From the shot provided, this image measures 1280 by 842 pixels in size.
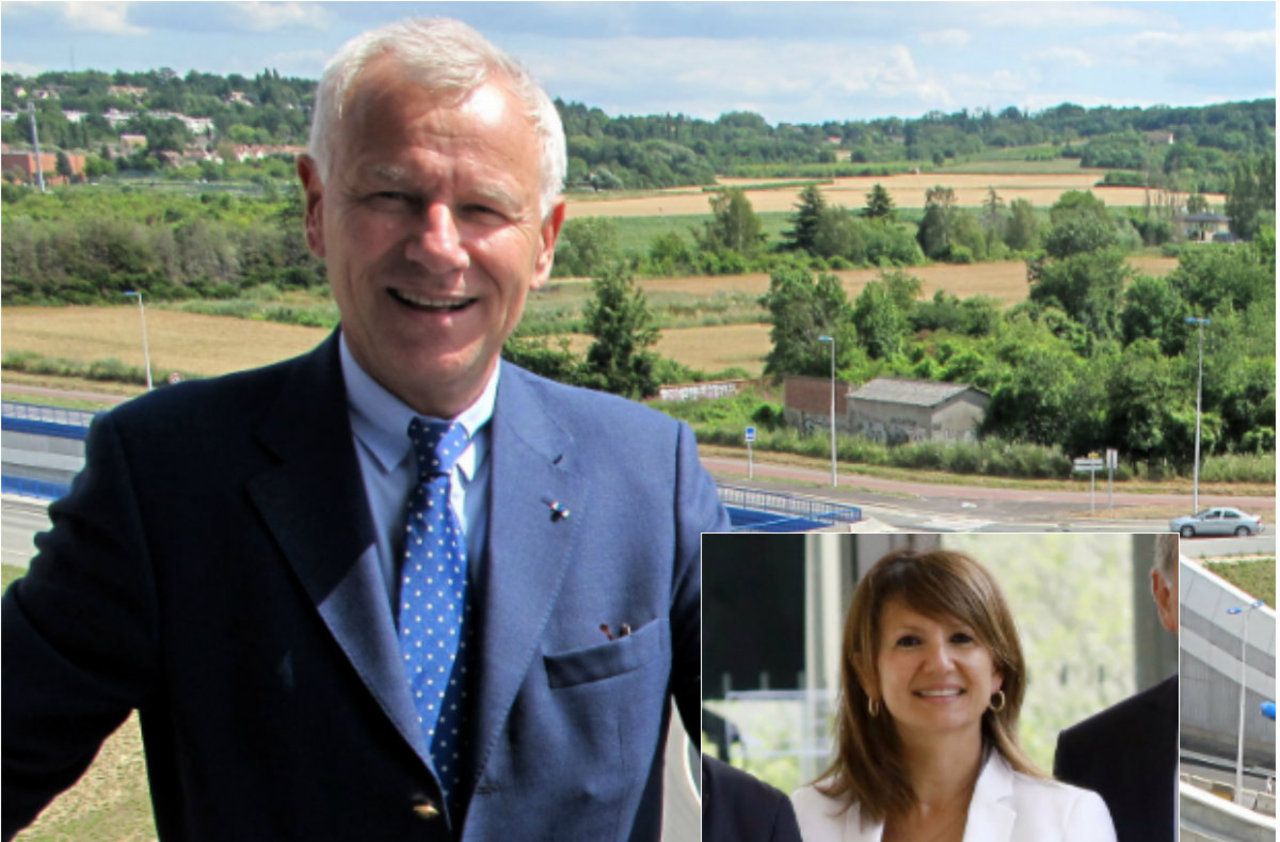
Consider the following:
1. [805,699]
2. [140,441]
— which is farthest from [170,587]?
[805,699]

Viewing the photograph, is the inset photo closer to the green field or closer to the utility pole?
the green field

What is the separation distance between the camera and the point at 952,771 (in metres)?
1.36

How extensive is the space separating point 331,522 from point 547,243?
27cm

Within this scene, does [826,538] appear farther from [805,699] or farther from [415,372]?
[415,372]

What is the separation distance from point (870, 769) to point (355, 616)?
52 centimetres

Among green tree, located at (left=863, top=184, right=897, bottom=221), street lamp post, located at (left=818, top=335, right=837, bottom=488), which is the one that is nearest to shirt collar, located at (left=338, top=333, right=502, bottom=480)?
street lamp post, located at (left=818, top=335, right=837, bottom=488)

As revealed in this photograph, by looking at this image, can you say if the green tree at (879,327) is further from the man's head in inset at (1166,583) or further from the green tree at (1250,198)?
the man's head in inset at (1166,583)

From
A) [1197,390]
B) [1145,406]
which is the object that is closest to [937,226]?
[1145,406]

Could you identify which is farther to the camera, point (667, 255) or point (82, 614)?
point (667, 255)

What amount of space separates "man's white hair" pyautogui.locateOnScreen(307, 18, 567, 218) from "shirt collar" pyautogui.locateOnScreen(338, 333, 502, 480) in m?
0.16

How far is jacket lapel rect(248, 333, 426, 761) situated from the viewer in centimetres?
110

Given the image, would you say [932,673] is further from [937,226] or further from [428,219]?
[937,226]

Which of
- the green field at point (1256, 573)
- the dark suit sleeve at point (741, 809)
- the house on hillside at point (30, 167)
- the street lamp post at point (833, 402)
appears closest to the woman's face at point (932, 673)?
the dark suit sleeve at point (741, 809)

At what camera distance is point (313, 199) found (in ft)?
3.68
